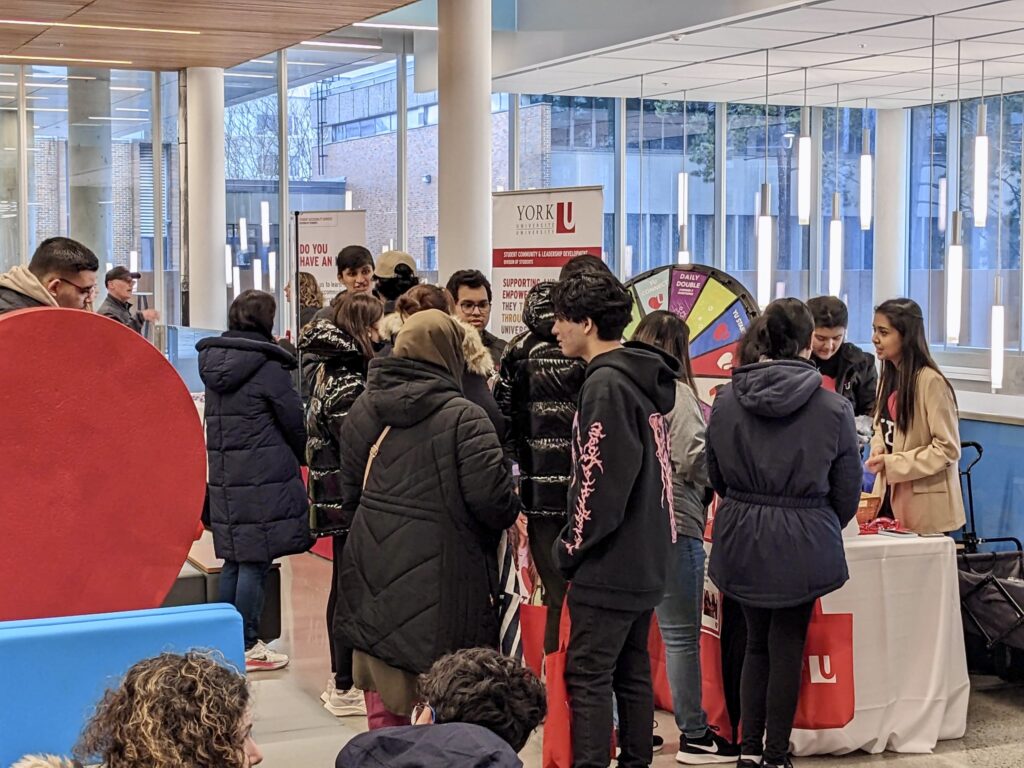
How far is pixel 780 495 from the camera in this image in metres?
3.96

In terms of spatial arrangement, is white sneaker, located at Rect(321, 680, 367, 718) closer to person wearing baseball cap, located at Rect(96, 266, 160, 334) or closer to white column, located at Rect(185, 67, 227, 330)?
person wearing baseball cap, located at Rect(96, 266, 160, 334)

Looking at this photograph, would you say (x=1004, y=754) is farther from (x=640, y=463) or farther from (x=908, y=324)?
(x=640, y=463)

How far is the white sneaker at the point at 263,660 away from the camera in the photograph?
5.57 metres

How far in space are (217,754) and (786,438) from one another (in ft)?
7.73

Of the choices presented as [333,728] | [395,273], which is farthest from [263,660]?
[395,273]

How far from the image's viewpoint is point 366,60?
13.9 meters

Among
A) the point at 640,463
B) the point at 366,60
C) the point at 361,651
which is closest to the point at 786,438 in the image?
the point at 640,463

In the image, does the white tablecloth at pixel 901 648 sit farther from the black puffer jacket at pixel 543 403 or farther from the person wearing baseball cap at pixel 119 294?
the person wearing baseball cap at pixel 119 294

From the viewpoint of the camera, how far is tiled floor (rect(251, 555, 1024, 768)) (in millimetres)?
4410

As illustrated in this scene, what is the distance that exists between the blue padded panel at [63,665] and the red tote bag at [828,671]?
2419 millimetres

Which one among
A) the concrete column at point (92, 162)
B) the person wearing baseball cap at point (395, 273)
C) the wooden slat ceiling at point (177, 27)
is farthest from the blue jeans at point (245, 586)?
the concrete column at point (92, 162)

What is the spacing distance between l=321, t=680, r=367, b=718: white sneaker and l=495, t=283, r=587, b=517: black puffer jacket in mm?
1241

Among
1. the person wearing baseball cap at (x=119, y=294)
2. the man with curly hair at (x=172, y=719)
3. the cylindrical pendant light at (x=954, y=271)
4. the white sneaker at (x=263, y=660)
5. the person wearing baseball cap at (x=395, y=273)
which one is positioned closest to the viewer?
the man with curly hair at (x=172, y=719)

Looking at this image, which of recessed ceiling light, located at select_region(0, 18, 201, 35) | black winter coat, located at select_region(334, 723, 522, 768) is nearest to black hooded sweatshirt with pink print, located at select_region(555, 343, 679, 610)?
black winter coat, located at select_region(334, 723, 522, 768)
